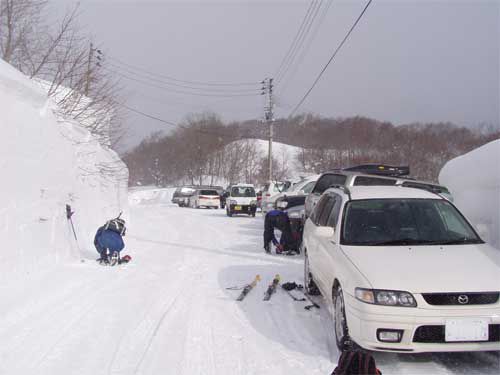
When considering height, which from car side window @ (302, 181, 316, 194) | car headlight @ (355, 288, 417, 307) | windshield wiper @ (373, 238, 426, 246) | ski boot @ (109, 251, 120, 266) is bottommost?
ski boot @ (109, 251, 120, 266)

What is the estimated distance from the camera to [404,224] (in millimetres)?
5688

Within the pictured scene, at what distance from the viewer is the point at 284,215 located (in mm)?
11453

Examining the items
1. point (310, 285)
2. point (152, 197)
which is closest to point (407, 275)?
point (310, 285)

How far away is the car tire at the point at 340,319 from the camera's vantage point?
15.5 ft

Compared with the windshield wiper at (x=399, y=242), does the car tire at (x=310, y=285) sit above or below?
below

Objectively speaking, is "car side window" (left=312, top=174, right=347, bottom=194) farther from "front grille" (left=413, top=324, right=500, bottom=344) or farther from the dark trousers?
"front grille" (left=413, top=324, right=500, bottom=344)

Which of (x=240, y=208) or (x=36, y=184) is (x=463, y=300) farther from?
(x=240, y=208)

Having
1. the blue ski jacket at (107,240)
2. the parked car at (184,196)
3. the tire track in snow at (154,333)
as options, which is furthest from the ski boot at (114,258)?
the parked car at (184,196)

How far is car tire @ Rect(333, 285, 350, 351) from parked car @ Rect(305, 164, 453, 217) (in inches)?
198

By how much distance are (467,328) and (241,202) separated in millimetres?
21742

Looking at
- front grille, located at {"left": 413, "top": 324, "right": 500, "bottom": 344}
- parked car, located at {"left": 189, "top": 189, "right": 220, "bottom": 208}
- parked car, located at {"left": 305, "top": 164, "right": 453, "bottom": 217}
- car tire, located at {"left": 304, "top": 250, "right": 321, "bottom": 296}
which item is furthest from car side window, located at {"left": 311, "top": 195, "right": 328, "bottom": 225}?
parked car, located at {"left": 189, "top": 189, "right": 220, "bottom": 208}

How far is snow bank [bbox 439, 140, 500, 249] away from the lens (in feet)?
26.6

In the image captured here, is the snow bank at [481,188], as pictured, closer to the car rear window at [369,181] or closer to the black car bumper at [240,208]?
the car rear window at [369,181]

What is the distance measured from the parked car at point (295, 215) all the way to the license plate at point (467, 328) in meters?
7.39
